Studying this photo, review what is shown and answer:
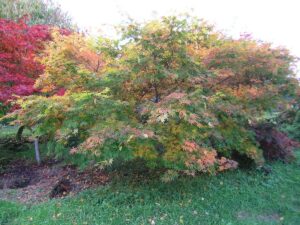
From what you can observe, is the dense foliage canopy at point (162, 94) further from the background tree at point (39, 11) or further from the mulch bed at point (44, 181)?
the background tree at point (39, 11)

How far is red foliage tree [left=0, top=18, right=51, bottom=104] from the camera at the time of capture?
6.30m

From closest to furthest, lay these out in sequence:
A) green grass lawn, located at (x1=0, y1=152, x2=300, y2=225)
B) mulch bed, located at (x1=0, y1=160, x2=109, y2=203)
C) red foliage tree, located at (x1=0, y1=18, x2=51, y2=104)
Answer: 1. green grass lawn, located at (x1=0, y1=152, x2=300, y2=225)
2. mulch bed, located at (x1=0, y1=160, x2=109, y2=203)
3. red foliage tree, located at (x1=0, y1=18, x2=51, y2=104)

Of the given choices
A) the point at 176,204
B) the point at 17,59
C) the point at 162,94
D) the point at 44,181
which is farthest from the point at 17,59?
the point at 176,204

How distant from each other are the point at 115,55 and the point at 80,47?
787 mm

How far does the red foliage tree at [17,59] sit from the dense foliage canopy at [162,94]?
104cm

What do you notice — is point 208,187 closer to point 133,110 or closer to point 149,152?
point 149,152

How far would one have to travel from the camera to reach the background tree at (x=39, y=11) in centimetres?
1677

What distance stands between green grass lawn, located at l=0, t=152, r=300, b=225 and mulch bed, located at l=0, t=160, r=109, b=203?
0.49m

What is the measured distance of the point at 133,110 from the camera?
4.98m

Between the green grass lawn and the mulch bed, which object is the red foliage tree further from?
the green grass lawn

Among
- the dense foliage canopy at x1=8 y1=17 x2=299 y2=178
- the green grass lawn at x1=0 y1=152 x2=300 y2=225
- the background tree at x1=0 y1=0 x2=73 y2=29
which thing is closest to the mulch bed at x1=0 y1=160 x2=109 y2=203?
the green grass lawn at x1=0 y1=152 x2=300 y2=225

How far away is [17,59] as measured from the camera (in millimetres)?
6773

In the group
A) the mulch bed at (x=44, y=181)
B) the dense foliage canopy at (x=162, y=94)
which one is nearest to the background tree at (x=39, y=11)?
the mulch bed at (x=44, y=181)

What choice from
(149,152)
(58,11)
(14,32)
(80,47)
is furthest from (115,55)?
(58,11)
